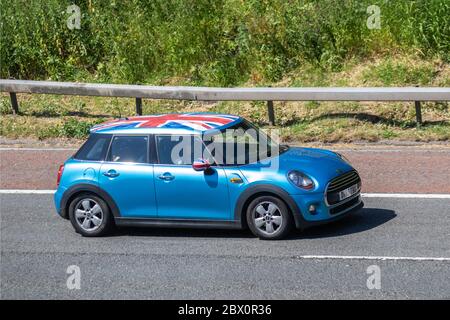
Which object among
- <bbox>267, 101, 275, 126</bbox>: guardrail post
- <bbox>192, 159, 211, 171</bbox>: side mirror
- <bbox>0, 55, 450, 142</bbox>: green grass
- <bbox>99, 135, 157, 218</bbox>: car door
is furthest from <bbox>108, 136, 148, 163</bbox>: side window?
<bbox>267, 101, 275, 126</bbox>: guardrail post

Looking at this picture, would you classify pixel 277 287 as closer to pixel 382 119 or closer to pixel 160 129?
pixel 160 129

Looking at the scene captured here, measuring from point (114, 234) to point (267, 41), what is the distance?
9.50 m

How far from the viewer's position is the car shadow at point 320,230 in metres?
11.3

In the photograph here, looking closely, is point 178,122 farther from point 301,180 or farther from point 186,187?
point 301,180

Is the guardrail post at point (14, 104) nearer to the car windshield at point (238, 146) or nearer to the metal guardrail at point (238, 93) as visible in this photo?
the metal guardrail at point (238, 93)

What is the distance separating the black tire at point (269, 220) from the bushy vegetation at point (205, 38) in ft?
29.1

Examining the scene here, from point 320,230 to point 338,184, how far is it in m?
0.76

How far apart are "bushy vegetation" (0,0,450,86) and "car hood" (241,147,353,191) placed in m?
8.05

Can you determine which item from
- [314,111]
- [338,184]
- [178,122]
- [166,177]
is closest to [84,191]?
[166,177]

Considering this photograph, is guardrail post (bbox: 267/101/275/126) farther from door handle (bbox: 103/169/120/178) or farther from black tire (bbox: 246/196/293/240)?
black tire (bbox: 246/196/293/240)

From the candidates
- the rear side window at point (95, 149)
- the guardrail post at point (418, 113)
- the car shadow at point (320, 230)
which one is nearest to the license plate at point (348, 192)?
the car shadow at point (320, 230)

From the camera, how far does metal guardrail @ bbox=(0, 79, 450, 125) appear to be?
1603 centimetres

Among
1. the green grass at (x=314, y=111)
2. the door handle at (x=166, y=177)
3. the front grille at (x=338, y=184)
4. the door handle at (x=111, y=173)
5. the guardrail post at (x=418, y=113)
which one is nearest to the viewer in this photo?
the front grille at (x=338, y=184)
